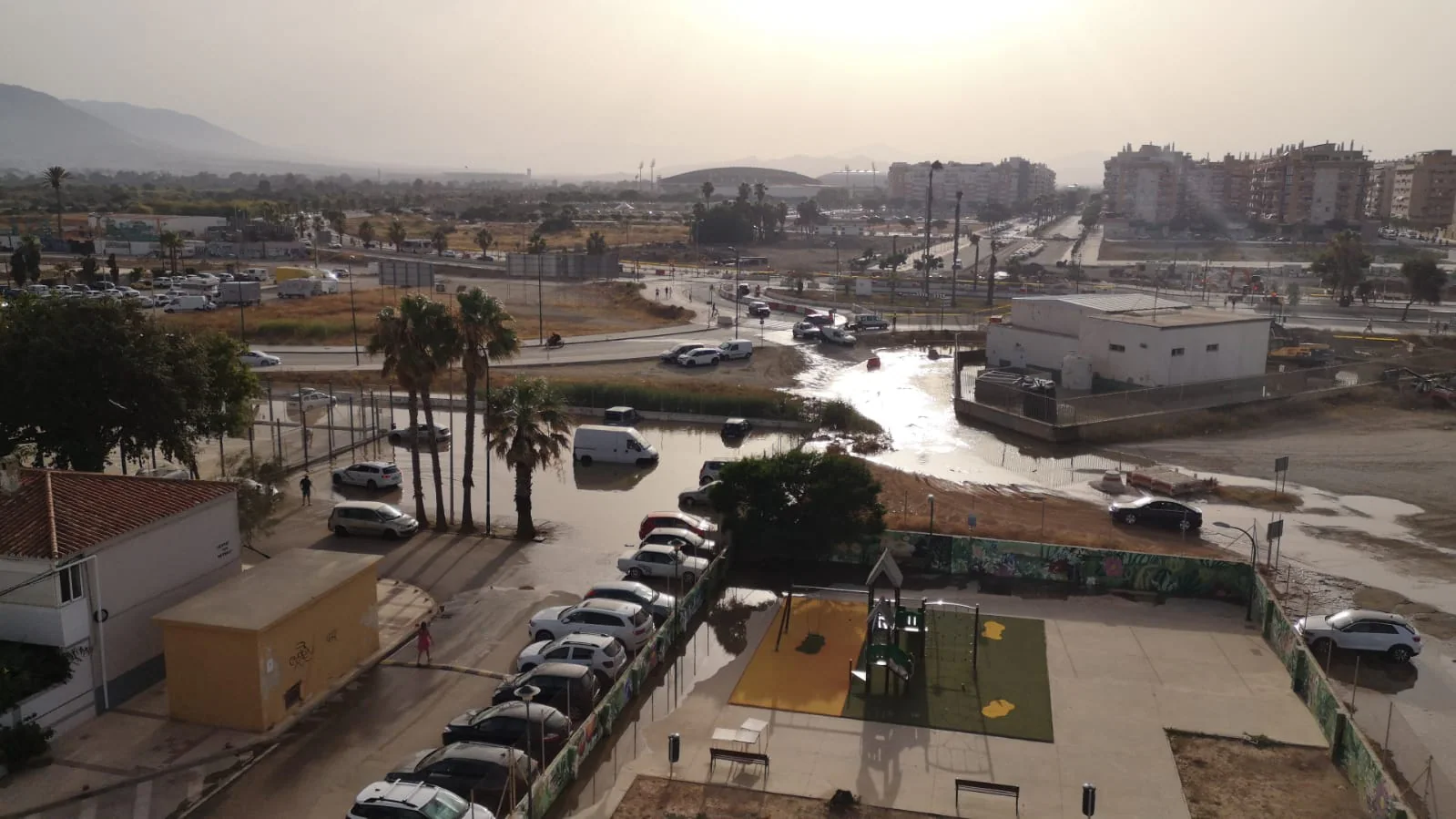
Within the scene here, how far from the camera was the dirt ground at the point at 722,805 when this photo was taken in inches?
538

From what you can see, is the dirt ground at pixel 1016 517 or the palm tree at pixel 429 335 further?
the dirt ground at pixel 1016 517

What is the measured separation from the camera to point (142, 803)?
1392cm

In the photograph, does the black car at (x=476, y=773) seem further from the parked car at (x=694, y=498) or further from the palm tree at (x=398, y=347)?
the parked car at (x=694, y=498)

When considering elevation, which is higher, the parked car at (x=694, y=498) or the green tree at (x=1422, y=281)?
the green tree at (x=1422, y=281)

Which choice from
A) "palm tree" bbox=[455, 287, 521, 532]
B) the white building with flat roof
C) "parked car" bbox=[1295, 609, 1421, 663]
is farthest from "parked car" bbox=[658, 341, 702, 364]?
"parked car" bbox=[1295, 609, 1421, 663]

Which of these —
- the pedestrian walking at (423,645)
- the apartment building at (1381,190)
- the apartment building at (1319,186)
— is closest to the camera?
the pedestrian walking at (423,645)

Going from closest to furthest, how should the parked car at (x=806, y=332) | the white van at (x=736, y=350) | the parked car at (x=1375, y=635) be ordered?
1. the parked car at (x=1375, y=635)
2. the white van at (x=736, y=350)
3. the parked car at (x=806, y=332)

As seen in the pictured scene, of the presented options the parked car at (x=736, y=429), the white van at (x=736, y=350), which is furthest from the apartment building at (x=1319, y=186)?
the parked car at (x=736, y=429)

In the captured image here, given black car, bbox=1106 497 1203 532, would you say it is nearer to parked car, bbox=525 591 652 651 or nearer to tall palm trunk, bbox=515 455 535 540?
parked car, bbox=525 591 652 651

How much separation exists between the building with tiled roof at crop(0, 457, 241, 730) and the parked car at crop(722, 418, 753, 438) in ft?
64.4

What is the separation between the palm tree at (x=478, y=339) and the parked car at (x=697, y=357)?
23.9m

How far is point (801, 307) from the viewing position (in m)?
74.4

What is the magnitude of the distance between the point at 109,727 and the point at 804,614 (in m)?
12.1

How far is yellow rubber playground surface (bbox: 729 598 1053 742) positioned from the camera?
16.6 meters
